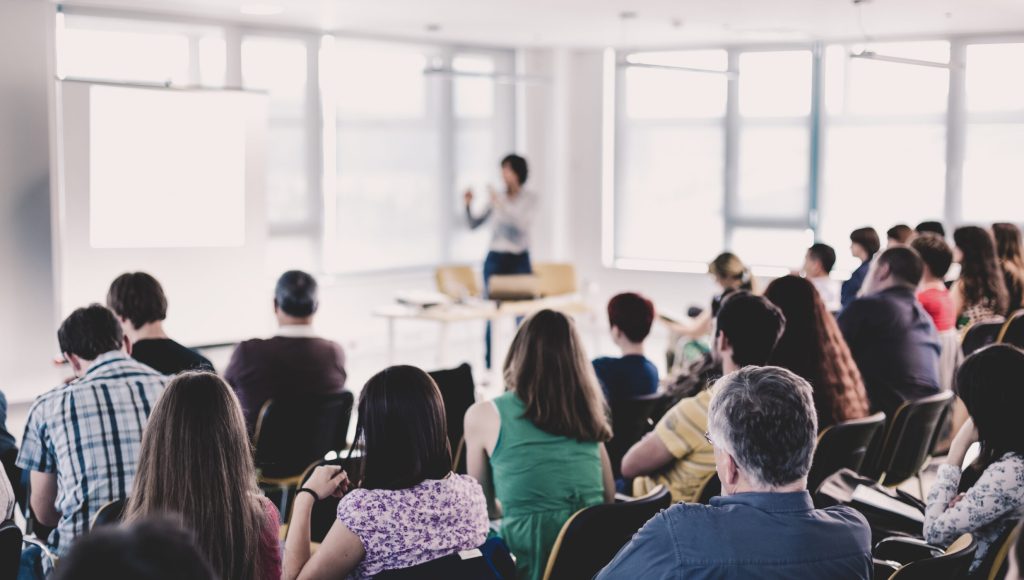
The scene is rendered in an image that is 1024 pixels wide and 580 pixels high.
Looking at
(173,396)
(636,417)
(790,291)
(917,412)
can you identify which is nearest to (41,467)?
(173,396)

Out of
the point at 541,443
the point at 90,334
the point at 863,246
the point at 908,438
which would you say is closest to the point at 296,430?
the point at 90,334

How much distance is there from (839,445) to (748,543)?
5.96 feet

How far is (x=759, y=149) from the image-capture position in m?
10.4

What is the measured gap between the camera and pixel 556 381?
3100 mm

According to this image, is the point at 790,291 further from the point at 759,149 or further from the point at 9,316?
the point at 759,149

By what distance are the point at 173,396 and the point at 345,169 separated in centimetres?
751

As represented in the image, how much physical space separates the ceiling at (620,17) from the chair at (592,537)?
5.42 meters

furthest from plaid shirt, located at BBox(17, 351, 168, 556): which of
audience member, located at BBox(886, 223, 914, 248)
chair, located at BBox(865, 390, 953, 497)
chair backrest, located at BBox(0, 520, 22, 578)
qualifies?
audience member, located at BBox(886, 223, 914, 248)

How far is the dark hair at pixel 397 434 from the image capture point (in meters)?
2.29

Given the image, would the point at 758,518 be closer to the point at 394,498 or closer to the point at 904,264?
the point at 394,498

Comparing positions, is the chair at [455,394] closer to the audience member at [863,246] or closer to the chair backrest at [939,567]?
the chair backrest at [939,567]

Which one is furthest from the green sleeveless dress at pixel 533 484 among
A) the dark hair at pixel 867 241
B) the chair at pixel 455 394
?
the dark hair at pixel 867 241

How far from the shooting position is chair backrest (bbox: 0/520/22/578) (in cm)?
225

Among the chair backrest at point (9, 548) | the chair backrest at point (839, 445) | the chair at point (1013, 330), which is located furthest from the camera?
the chair at point (1013, 330)
